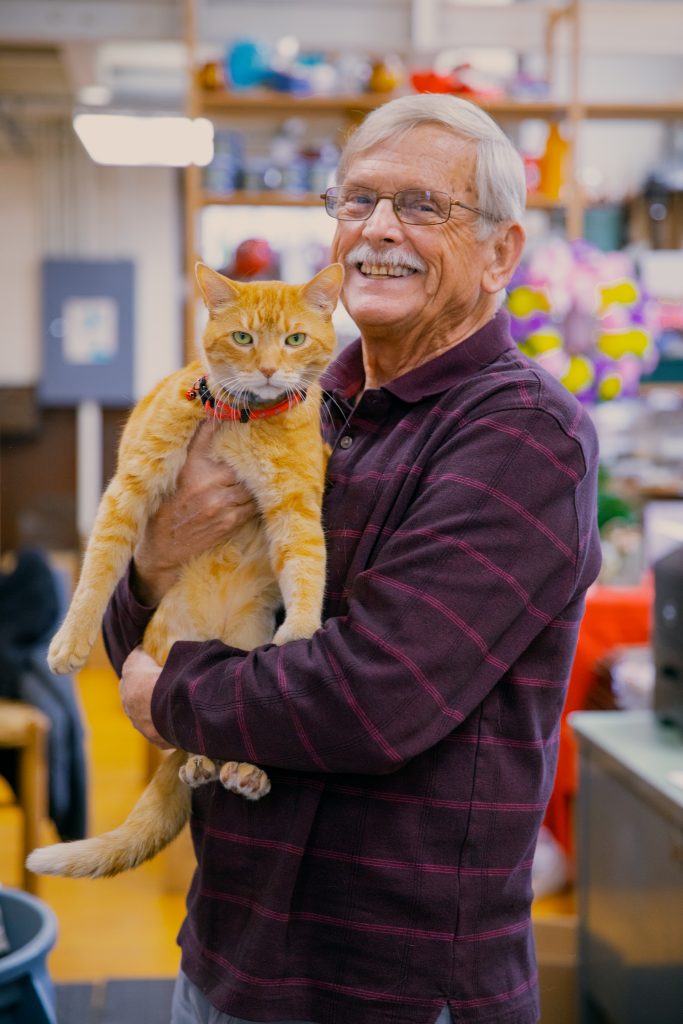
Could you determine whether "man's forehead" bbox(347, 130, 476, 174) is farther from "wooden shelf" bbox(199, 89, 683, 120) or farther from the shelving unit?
"wooden shelf" bbox(199, 89, 683, 120)

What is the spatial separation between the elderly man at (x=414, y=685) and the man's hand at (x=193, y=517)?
123 mm

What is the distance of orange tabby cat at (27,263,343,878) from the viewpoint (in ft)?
4.25

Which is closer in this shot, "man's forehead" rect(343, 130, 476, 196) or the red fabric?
"man's forehead" rect(343, 130, 476, 196)

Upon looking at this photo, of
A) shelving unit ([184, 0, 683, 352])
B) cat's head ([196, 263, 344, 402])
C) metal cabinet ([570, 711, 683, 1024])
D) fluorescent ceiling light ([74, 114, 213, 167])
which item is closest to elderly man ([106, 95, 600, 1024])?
cat's head ([196, 263, 344, 402])

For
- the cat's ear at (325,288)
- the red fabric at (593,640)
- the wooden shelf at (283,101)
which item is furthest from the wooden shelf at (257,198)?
the cat's ear at (325,288)

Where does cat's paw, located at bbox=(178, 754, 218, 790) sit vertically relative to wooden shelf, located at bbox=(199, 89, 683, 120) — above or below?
below

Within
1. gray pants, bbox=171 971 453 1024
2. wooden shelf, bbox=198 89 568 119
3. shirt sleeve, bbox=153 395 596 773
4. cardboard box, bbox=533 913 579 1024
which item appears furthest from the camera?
wooden shelf, bbox=198 89 568 119

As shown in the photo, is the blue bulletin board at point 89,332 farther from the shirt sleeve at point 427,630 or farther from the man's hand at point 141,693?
the shirt sleeve at point 427,630

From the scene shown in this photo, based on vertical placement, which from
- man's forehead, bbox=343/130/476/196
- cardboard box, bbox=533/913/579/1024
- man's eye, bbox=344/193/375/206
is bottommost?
cardboard box, bbox=533/913/579/1024

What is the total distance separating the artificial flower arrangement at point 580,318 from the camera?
10.9 feet

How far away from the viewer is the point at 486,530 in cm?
107

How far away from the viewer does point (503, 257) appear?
1322mm

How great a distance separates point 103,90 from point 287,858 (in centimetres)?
713

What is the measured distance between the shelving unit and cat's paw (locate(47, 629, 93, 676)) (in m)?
3.28
